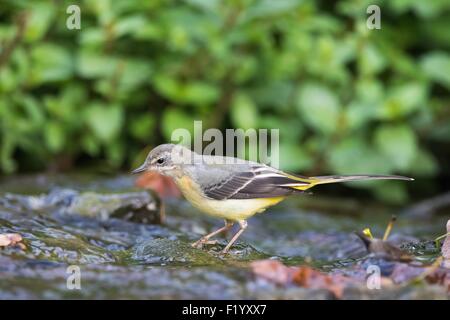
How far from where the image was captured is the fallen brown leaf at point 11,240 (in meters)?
4.69

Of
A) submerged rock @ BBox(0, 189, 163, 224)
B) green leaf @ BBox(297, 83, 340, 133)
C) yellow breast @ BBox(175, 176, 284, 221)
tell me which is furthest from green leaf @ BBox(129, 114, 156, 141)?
yellow breast @ BBox(175, 176, 284, 221)

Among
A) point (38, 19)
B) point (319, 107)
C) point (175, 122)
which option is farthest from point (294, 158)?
point (38, 19)

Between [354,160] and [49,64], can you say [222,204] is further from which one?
[49,64]

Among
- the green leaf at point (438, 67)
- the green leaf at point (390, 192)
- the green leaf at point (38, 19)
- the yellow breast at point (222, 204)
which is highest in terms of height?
the green leaf at point (38, 19)

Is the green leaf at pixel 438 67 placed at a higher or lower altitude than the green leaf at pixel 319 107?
Result: higher

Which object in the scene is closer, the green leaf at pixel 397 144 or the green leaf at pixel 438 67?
the green leaf at pixel 397 144

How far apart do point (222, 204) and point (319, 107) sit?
11.7 ft

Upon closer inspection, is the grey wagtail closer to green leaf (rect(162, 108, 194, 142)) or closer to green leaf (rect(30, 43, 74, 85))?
green leaf (rect(162, 108, 194, 142))

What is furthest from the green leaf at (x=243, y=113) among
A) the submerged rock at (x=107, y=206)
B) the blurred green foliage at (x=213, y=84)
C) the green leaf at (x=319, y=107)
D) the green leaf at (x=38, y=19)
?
the submerged rock at (x=107, y=206)

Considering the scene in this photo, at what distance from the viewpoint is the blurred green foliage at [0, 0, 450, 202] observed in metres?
8.71

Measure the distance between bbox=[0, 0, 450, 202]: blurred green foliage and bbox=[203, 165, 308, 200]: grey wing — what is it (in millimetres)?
3140

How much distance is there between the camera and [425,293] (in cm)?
425

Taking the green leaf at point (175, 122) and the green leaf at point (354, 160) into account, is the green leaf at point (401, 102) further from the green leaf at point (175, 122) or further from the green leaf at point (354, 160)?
the green leaf at point (175, 122)

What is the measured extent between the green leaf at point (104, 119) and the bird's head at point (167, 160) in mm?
3097
